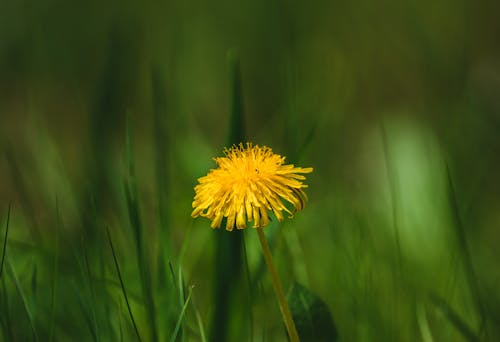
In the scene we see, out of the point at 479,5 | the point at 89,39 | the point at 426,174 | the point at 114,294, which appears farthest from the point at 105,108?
the point at 479,5

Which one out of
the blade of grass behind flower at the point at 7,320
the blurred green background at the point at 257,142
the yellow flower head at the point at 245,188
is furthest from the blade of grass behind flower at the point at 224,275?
the blade of grass behind flower at the point at 7,320

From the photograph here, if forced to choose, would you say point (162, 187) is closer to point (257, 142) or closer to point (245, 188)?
point (245, 188)

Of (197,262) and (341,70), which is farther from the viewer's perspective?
(341,70)

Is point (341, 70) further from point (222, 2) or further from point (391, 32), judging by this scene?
point (222, 2)

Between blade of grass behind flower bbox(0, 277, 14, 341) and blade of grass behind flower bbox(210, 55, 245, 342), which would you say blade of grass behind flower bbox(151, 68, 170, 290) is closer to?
blade of grass behind flower bbox(210, 55, 245, 342)

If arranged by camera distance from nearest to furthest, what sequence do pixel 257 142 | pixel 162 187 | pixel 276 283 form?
pixel 276 283
pixel 162 187
pixel 257 142

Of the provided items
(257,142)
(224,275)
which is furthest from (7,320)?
(257,142)

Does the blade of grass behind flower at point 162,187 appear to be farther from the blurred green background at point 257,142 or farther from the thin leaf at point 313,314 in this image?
the thin leaf at point 313,314

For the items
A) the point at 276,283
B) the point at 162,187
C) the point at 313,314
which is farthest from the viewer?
the point at 162,187
